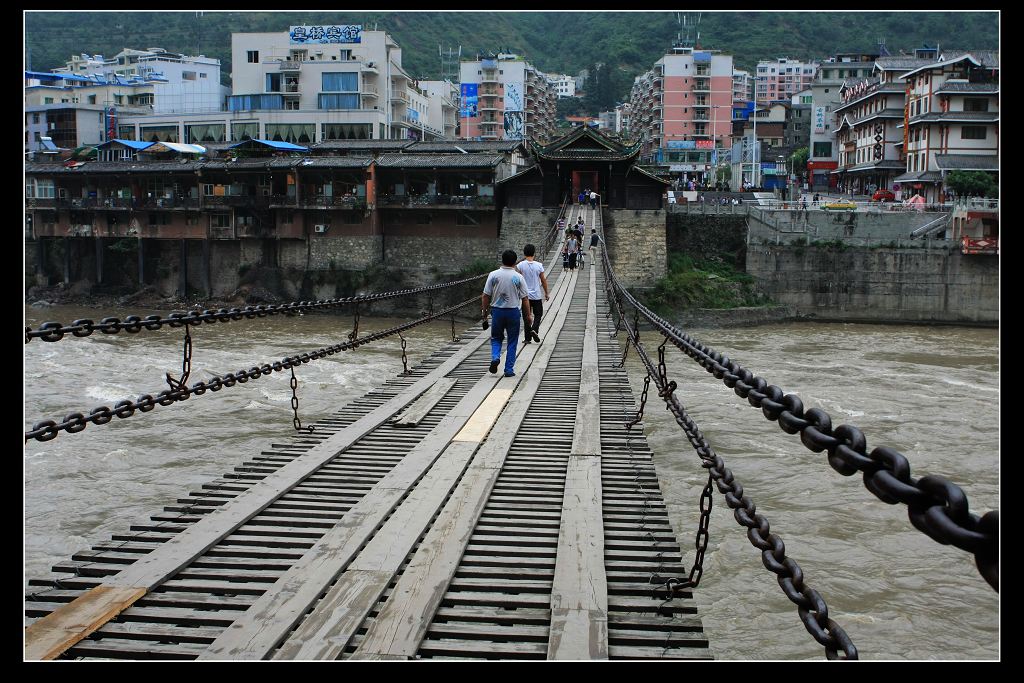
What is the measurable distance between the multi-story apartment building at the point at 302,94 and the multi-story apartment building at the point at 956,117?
2716 cm

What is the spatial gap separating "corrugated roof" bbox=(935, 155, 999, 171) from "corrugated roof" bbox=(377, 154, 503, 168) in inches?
826

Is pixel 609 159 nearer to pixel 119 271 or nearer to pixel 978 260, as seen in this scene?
pixel 978 260

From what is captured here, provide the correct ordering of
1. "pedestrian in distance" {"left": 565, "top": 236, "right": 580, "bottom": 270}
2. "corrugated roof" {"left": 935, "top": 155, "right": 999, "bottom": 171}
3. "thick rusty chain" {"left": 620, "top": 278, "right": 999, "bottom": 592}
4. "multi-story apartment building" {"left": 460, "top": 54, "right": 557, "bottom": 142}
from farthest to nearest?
"multi-story apartment building" {"left": 460, "top": 54, "right": 557, "bottom": 142} < "corrugated roof" {"left": 935, "top": 155, "right": 999, "bottom": 171} < "pedestrian in distance" {"left": 565, "top": 236, "right": 580, "bottom": 270} < "thick rusty chain" {"left": 620, "top": 278, "right": 999, "bottom": 592}

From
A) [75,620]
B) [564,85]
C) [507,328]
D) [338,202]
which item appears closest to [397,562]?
[75,620]

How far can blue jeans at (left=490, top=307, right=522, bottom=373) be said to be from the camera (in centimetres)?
→ 976

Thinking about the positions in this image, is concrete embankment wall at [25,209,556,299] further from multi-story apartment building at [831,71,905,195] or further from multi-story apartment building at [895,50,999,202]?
multi-story apartment building at [831,71,905,195]

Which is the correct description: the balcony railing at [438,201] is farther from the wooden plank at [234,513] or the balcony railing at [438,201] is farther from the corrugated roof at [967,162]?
the wooden plank at [234,513]

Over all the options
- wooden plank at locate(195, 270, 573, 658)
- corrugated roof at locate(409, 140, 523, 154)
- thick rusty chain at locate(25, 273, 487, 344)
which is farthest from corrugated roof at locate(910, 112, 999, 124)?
thick rusty chain at locate(25, 273, 487, 344)

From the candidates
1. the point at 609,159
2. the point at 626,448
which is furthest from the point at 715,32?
the point at 626,448

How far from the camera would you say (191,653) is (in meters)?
3.44

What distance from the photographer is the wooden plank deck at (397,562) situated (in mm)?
3592

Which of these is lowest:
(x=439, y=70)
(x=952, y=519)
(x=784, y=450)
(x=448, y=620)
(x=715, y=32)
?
(x=784, y=450)

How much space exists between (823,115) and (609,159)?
3445cm

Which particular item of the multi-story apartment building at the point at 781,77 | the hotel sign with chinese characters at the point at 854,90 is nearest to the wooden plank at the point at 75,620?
the hotel sign with chinese characters at the point at 854,90
